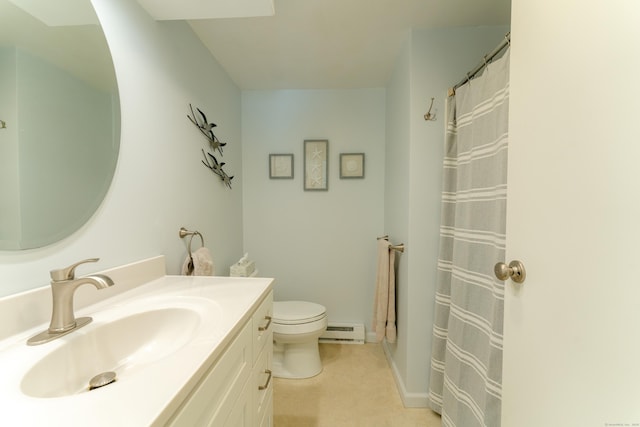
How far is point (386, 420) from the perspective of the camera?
1429 mm

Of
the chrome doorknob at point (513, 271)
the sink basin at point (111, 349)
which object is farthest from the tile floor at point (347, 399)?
the chrome doorknob at point (513, 271)

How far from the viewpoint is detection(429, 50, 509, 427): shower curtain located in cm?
100

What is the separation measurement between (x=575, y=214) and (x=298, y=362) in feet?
5.82

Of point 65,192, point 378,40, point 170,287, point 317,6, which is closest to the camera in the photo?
point 65,192

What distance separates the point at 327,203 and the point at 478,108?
134 centimetres

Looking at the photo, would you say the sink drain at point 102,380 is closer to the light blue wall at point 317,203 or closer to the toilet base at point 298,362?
the toilet base at point 298,362

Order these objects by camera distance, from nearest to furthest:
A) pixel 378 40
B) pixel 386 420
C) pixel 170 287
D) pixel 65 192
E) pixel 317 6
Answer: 1. pixel 65 192
2. pixel 170 287
3. pixel 317 6
4. pixel 386 420
5. pixel 378 40

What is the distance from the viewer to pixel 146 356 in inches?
Answer: 29.0

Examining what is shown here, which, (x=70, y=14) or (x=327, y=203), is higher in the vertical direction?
(x=70, y=14)

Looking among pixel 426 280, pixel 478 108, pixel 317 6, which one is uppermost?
pixel 317 6

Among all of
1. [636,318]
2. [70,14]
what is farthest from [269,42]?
[636,318]

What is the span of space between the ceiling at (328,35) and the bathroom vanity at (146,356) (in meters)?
1.37

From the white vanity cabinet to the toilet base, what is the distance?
28.7 inches

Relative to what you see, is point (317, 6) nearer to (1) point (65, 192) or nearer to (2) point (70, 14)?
(2) point (70, 14)
